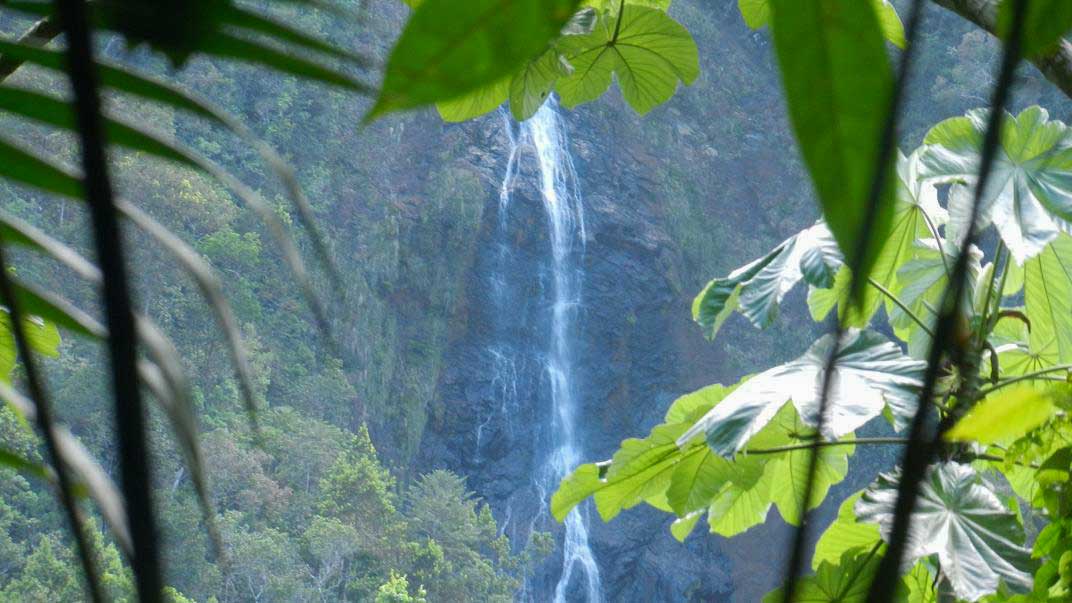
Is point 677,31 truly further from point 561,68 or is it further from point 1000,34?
point 1000,34

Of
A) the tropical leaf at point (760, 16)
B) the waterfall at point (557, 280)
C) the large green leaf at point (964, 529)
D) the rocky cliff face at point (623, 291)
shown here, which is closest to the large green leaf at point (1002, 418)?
the tropical leaf at point (760, 16)

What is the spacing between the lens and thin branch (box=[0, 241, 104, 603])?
0.12 meters

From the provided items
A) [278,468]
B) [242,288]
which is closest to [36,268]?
[242,288]

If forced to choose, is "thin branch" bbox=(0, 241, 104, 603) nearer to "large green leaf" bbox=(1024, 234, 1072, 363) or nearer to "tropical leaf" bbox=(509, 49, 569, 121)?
"tropical leaf" bbox=(509, 49, 569, 121)

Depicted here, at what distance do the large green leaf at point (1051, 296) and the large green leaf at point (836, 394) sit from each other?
28 cm

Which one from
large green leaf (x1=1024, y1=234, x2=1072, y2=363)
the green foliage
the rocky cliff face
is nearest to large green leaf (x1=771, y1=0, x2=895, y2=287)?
the green foliage

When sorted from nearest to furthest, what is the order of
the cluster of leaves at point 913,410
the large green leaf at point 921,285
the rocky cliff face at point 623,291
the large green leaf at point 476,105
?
the large green leaf at point 476,105 < the cluster of leaves at point 913,410 < the large green leaf at point 921,285 < the rocky cliff face at point 623,291

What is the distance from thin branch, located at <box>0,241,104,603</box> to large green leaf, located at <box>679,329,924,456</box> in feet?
2.13

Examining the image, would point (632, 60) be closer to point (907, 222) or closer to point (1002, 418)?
point (907, 222)

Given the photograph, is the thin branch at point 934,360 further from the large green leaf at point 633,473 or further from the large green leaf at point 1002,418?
the large green leaf at point 633,473

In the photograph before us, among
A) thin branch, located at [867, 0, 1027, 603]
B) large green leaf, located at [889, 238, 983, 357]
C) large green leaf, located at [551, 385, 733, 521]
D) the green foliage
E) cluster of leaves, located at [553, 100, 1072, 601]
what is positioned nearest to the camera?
thin branch, located at [867, 0, 1027, 603]

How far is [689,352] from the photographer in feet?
27.4

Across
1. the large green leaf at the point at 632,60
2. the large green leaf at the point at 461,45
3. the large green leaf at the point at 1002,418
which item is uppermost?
the large green leaf at the point at 632,60

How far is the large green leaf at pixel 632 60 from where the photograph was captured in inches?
26.5
